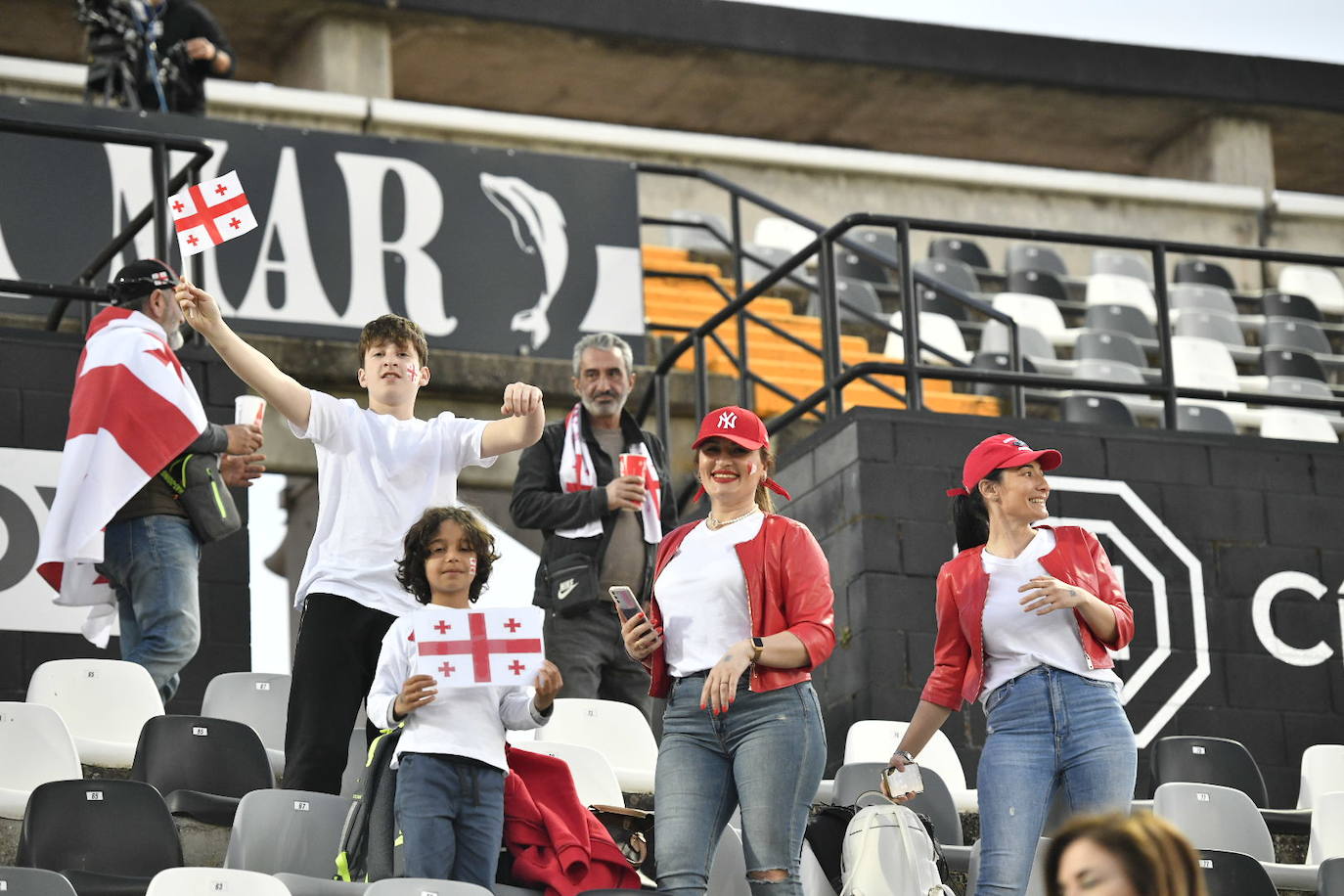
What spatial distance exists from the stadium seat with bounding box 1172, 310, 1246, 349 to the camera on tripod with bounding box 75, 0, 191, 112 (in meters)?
6.52

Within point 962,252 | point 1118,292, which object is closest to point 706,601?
point 962,252

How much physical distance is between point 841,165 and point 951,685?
10843 millimetres

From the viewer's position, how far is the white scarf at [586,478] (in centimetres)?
790

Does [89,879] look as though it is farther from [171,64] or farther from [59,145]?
[171,64]

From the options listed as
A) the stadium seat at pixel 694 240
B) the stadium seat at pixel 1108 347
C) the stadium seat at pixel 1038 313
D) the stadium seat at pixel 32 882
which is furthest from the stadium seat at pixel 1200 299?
the stadium seat at pixel 32 882

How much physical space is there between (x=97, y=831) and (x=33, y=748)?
29.5 inches

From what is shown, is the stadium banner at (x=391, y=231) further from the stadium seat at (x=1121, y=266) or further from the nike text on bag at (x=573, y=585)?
the stadium seat at (x=1121, y=266)

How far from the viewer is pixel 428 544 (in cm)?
585

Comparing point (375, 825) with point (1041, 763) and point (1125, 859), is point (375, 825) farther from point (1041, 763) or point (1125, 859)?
point (1125, 859)

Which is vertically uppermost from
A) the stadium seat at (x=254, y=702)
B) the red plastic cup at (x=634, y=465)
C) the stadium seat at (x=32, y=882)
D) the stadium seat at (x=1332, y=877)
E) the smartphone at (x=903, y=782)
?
the red plastic cup at (x=634, y=465)

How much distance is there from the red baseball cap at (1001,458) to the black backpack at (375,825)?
1740 mm

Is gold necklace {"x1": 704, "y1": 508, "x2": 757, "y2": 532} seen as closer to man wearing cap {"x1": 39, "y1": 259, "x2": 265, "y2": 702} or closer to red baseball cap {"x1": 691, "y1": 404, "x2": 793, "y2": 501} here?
red baseball cap {"x1": 691, "y1": 404, "x2": 793, "y2": 501}

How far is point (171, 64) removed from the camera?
1232 centimetres

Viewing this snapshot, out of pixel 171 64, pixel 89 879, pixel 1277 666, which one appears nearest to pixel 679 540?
pixel 89 879
